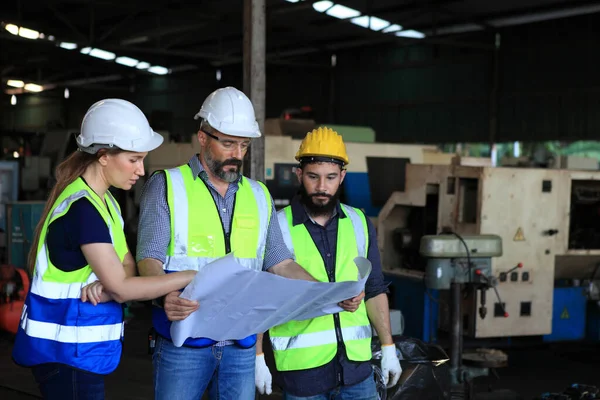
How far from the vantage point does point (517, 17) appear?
13.5m

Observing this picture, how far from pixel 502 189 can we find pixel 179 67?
1655cm

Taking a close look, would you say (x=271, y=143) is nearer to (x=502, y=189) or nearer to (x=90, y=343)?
(x=502, y=189)

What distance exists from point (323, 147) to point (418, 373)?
138 centimetres

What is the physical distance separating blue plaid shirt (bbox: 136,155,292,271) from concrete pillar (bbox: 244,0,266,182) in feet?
10.0

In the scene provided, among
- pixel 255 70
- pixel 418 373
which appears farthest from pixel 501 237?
pixel 418 373

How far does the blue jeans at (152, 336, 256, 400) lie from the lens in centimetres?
212

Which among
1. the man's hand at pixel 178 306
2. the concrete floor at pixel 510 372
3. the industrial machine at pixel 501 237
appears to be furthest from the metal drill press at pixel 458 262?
the man's hand at pixel 178 306

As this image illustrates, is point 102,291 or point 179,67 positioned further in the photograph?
point 179,67

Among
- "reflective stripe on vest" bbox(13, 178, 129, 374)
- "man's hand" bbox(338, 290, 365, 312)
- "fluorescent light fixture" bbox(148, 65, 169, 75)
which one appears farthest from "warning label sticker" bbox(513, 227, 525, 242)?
"fluorescent light fixture" bbox(148, 65, 169, 75)

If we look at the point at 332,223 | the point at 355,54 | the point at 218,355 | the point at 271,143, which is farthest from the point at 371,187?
the point at 355,54

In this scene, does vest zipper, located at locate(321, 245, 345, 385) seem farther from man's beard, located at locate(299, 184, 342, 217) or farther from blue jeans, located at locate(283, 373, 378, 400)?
man's beard, located at locate(299, 184, 342, 217)

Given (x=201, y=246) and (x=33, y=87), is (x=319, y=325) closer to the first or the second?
(x=201, y=246)

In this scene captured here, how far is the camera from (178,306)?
78.2 inches

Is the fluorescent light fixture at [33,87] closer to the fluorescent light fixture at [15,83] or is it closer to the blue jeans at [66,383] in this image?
the fluorescent light fixture at [15,83]
